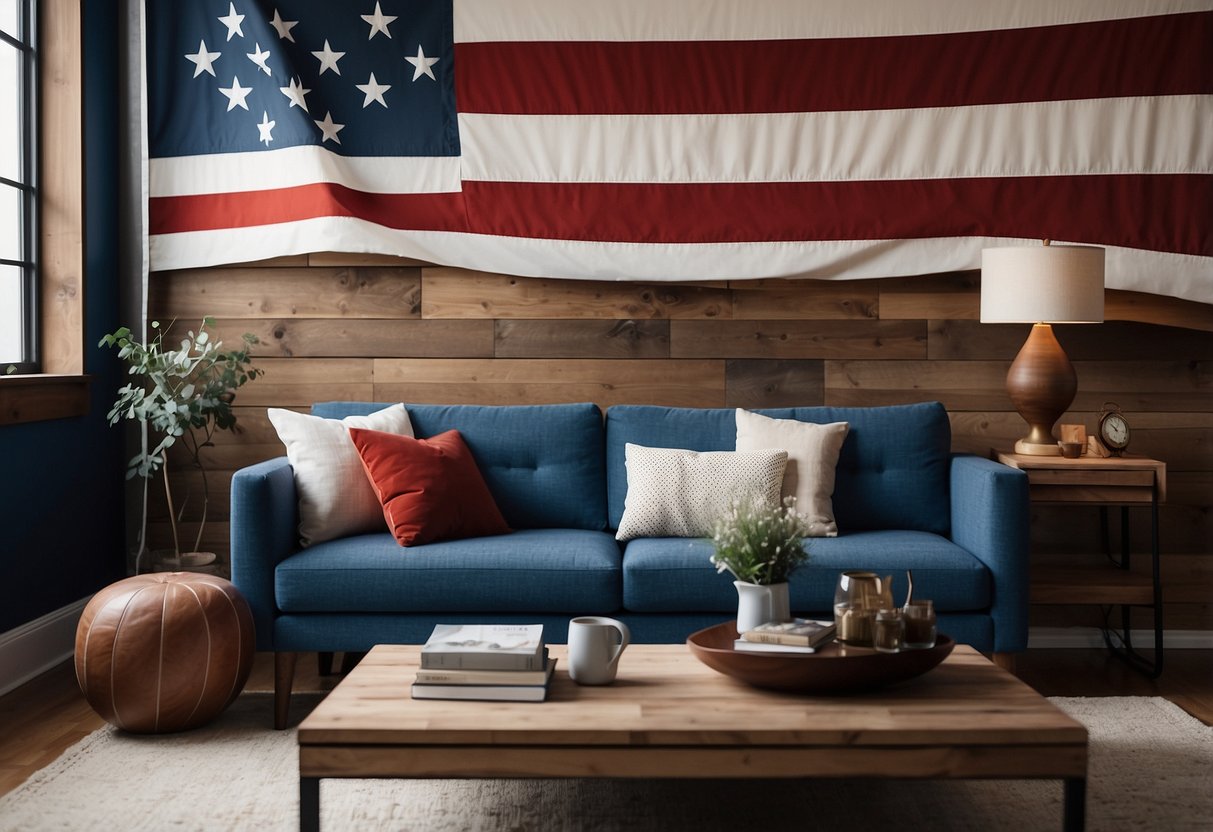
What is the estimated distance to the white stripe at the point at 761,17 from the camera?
3.53 m

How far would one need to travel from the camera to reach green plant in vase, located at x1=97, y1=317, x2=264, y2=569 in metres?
3.41

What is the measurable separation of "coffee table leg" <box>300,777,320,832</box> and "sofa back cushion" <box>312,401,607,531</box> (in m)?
1.55

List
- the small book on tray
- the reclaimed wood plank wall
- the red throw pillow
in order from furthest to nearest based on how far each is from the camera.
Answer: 1. the reclaimed wood plank wall
2. the red throw pillow
3. the small book on tray

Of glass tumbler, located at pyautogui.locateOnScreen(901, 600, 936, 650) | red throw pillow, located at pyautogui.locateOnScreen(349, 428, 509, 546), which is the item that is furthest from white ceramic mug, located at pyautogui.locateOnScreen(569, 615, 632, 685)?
red throw pillow, located at pyautogui.locateOnScreen(349, 428, 509, 546)

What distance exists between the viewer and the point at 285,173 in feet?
12.0

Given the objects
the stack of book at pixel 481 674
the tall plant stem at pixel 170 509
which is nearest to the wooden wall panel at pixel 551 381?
the tall plant stem at pixel 170 509

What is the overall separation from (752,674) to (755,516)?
13.2 inches

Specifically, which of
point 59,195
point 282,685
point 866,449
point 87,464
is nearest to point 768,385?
point 866,449

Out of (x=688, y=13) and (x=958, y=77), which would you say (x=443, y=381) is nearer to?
(x=688, y=13)

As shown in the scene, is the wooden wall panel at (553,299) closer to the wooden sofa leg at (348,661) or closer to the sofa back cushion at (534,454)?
the sofa back cushion at (534,454)

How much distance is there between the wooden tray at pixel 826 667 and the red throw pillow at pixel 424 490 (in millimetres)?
1145

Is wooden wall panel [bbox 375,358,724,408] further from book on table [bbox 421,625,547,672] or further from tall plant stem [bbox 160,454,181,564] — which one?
book on table [bbox 421,625,547,672]

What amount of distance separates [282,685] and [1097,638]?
104 inches

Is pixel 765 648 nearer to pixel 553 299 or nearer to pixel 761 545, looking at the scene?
pixel 761 545
